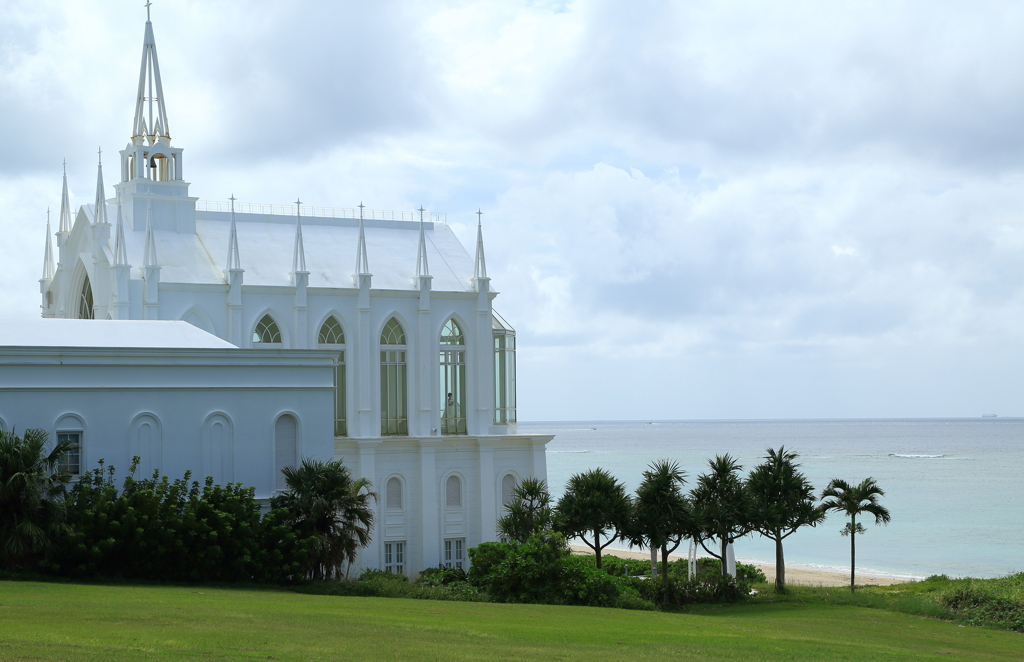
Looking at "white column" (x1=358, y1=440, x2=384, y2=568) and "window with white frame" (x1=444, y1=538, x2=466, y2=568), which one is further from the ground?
"white column" (x1=358, y1=440, x2=384, y2=568)

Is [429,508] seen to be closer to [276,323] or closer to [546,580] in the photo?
[276,323]

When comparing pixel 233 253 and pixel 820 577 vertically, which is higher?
pixel 233 253

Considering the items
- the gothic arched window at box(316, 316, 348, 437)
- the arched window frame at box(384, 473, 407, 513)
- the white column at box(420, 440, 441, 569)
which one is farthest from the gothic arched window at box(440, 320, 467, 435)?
the gothic arched window at box(316, 316, 348, 437)

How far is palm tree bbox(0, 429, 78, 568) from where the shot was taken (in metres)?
24.3

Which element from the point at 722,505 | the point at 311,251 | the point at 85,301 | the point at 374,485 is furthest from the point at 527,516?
the point at 85,301

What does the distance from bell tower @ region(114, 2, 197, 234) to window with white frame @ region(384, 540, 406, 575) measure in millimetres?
14492

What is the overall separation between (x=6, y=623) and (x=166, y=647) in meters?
3.00

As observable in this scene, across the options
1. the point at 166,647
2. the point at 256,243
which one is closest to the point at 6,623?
the point at 166,647

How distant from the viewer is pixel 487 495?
4462cm

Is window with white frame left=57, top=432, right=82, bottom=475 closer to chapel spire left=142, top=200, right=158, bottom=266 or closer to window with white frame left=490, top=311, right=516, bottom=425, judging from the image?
chapel spire left=142, top=200, right=158, bottom=266

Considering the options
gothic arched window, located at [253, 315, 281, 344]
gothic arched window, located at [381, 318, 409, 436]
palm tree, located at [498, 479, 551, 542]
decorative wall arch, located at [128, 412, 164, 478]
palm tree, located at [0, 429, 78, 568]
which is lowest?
palm tree, located at [498, 479, 551, 542]

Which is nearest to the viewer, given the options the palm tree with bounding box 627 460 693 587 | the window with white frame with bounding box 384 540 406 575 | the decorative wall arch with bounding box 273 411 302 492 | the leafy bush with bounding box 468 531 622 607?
the leafy bush with bounding box 468 531 622 607

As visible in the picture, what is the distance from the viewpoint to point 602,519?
109 feet

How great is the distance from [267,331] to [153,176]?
841 centimetres
